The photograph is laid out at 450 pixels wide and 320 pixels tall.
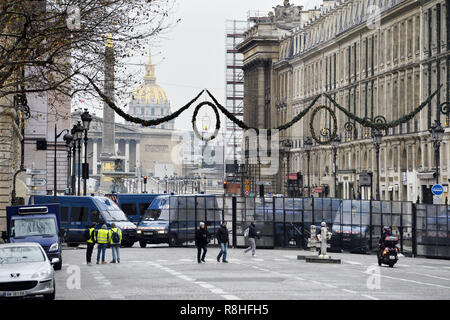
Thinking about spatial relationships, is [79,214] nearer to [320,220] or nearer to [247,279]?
[320,220]

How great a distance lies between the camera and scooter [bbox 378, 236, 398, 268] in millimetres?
40781

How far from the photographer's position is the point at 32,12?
92.1ft

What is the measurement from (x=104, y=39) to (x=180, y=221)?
25794mm

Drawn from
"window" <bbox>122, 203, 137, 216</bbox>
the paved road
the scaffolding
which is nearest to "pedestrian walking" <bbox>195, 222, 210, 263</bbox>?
the paved road

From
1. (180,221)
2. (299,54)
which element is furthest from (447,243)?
(299,54)

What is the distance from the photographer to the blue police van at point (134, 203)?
70.2 meters

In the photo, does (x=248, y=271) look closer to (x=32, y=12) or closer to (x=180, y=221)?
(x=32, y=12)

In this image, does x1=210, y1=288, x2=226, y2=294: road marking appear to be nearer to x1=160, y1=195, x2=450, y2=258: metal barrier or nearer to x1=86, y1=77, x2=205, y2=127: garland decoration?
x1=86, y1=77, x2=205, y2=127: garland decoration

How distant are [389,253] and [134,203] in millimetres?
32002

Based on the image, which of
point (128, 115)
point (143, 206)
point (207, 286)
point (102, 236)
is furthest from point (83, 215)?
point (207, 286)

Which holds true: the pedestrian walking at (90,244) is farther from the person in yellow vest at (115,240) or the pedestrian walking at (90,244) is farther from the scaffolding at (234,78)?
the scaffolding at (234,78)

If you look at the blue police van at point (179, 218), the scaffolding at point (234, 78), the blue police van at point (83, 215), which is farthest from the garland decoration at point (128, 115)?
the scaffolding at point (234, 78)

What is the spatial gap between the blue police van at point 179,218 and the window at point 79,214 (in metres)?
2.65

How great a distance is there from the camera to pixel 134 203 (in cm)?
7069
